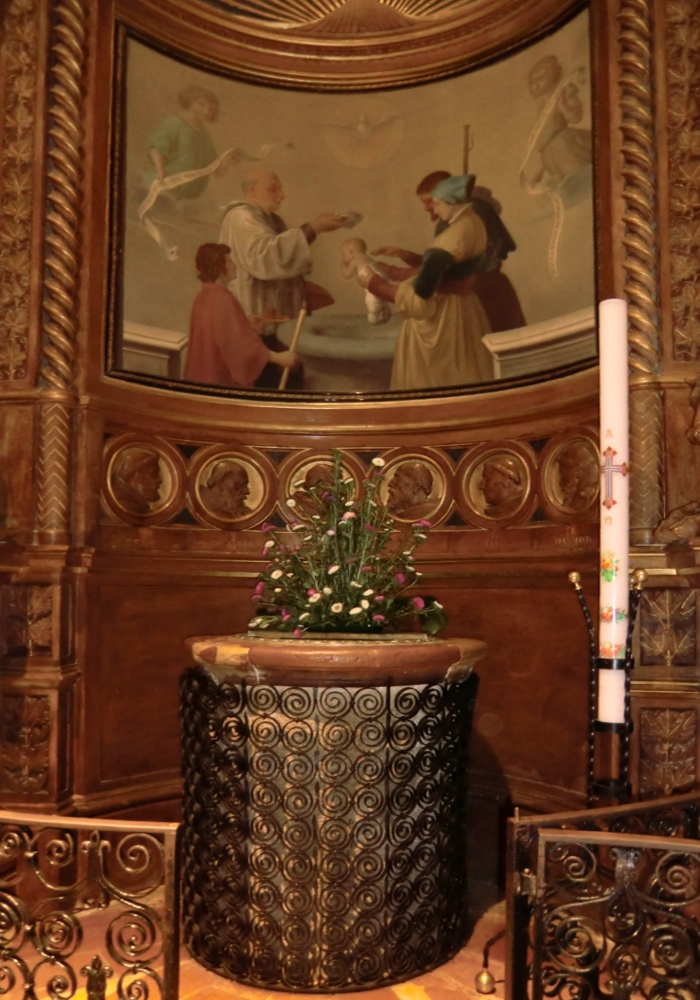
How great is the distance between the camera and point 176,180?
15.3 feet

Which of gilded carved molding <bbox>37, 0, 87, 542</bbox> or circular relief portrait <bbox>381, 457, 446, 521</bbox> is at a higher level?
gilded carved molding <bbox>37, 0, 87, 542</bbox>

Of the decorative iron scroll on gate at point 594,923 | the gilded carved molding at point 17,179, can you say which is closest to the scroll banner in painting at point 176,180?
the gilded carved molding at point 17,179

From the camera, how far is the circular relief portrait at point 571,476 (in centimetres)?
397

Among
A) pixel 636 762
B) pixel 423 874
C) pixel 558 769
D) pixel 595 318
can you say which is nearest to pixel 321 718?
pixel 423 874

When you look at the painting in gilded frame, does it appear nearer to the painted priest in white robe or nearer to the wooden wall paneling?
the painted priest in white robe

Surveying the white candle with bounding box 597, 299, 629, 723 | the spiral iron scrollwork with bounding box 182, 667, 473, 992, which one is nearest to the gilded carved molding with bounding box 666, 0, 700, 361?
the white candle with bounding box 597, 299, 629, 723

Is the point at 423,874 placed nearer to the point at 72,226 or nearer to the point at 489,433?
the point at 489,433

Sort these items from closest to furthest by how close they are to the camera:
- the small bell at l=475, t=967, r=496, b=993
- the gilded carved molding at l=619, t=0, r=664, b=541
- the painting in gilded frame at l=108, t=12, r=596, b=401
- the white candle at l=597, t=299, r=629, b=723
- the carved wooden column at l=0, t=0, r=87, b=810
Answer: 1. the white candle at l=597, t=299, r=629, b=723
2. the small bell at l=475, t=967, r=496, b=993
3. the gilded carved molding at l=619, t=0, r=664, b=541
4. the carved wooden column at l=0, t=0, r=87, b=810
5. the painting in gilded frame at l=108, t=12, r=596, b=401

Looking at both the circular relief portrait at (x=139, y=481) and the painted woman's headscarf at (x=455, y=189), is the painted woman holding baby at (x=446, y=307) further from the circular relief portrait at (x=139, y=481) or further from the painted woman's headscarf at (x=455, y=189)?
the circular relief portrait at (x=139, y=481)

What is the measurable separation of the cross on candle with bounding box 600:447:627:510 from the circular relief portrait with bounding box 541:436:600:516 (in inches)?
51.4

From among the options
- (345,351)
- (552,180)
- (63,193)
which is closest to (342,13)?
(552,180)

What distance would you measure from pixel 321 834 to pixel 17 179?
3.15m

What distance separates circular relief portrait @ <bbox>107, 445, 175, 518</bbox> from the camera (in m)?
4.26

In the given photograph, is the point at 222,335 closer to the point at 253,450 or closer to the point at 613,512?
the point at 253,450
